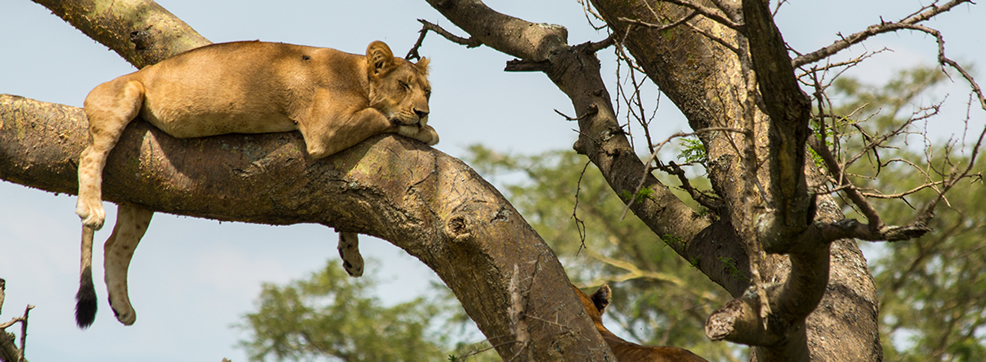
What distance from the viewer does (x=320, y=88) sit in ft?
13.2

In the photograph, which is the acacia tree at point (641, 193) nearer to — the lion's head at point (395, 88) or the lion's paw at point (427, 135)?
the lion's paw at point (427, 135)

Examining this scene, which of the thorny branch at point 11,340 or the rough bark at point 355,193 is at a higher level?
the rough bark at point 355,193

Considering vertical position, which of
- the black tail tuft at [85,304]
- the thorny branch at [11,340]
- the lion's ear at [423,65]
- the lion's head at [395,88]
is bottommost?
the thorny branch at [11,340]

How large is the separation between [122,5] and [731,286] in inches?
170

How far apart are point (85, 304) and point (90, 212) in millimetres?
1067

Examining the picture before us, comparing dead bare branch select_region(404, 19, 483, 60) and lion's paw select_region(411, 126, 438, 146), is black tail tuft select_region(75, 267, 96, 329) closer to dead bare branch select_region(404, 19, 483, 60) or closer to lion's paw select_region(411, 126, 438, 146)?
lion's paw select_region(411, 126, 438, 146)

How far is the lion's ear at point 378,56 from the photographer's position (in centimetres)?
435

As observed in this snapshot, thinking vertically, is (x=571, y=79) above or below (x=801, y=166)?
above

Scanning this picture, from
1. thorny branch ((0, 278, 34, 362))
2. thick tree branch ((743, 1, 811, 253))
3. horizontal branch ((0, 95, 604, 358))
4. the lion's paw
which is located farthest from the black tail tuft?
thick tree branch ((743, 1, 811, 253))

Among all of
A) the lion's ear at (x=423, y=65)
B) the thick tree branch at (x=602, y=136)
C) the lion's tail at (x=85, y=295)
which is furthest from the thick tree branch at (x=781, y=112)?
the lion's tail at (x=85, y=295)

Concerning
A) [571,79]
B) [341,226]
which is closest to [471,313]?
[341,226]

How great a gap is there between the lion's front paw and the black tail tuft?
3.26ft

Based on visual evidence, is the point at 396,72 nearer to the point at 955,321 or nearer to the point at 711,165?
the point at 711,165

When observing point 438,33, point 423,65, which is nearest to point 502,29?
point 438,33
